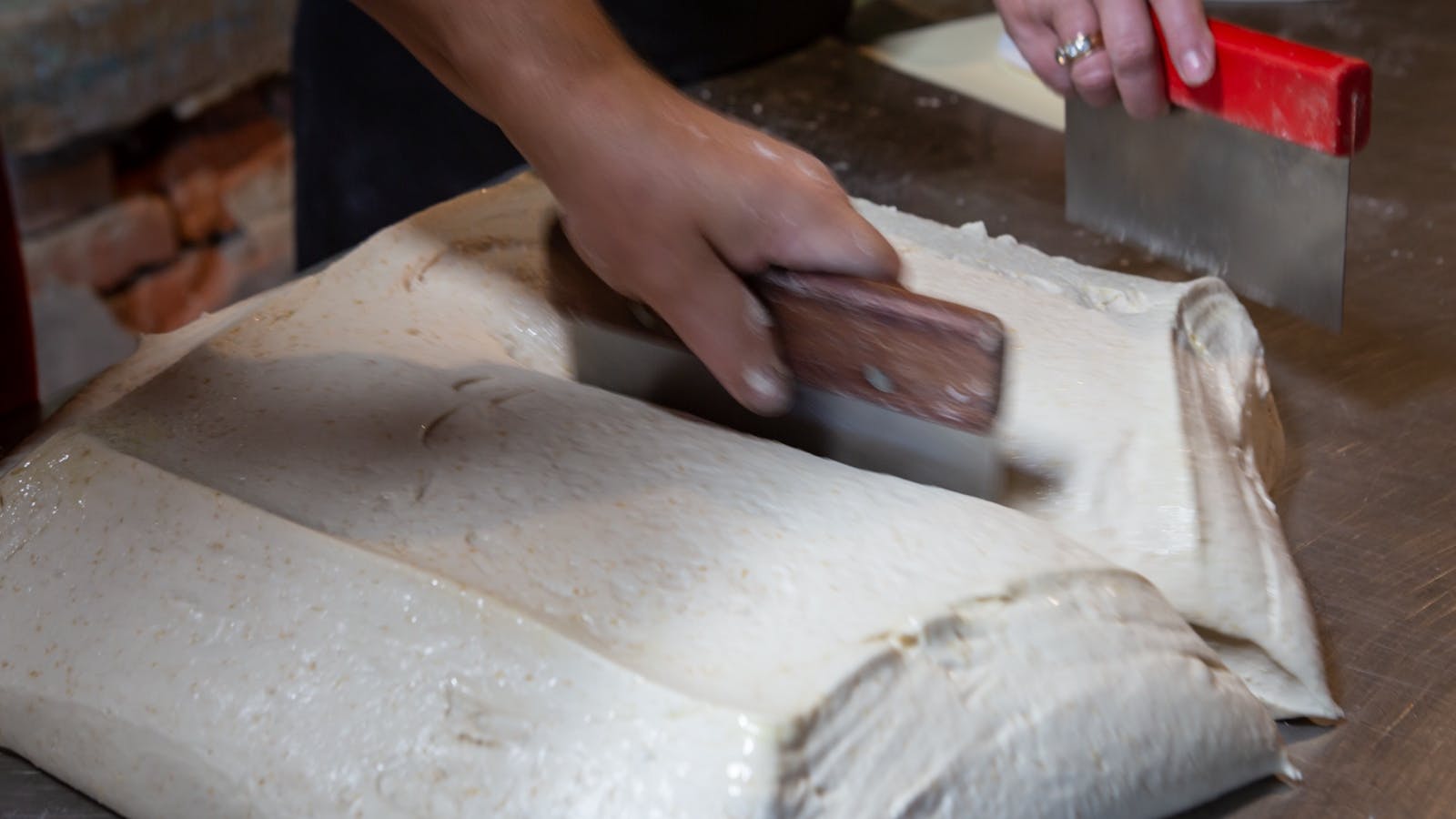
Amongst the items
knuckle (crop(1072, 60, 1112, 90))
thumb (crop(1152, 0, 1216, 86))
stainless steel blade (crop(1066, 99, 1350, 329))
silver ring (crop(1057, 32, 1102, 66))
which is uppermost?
thumb (crop(1152, 0, 1216, 86))

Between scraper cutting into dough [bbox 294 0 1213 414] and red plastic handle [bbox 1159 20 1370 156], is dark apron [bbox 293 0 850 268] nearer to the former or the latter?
red plastic handle [bbox 1159 20 1370 156]

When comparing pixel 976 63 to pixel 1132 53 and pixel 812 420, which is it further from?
pixel 812 420

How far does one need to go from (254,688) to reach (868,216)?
74 centimetres

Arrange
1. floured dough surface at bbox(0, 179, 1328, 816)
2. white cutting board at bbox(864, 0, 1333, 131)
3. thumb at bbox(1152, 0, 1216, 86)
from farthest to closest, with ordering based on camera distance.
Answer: white cutting board at bbox(864, 0, 1333, 131) < thumb at bbox(1152, 0, 1216, 86) < floured dough surface at bbox(0, 179, 1328, 816)

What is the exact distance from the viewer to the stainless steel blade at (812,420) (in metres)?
0.96

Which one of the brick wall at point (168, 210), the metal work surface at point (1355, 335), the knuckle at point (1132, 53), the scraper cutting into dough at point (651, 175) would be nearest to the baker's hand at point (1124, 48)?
the knuckle at point (1132, 53)

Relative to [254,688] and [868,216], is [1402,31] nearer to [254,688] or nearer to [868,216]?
[868,216]

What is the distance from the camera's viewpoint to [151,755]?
88 cm

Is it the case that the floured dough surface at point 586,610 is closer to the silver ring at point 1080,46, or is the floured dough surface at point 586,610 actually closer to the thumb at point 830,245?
the thumb at point 830,245

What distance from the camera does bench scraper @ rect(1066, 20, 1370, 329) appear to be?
1186 mm

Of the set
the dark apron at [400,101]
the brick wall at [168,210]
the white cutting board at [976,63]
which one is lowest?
the brick wall at [168,210]

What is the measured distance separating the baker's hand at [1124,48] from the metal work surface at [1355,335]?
17cm

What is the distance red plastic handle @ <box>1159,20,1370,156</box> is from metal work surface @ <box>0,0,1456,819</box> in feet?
0.72

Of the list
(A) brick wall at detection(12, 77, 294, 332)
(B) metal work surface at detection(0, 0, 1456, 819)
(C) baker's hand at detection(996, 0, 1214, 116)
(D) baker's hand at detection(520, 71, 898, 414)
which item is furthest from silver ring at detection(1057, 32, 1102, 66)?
(A) brick wall at detection(12, 77, 294, 332)
